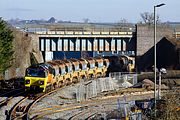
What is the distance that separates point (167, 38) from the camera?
2734 inches

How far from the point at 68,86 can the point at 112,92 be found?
553 cm

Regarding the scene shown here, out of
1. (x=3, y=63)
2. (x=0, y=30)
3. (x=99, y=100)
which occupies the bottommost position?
(x=99, y=100)

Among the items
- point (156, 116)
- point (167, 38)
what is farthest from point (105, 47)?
point (156, 116)

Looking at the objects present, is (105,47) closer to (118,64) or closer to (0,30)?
(118,64)

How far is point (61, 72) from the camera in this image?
46938mm

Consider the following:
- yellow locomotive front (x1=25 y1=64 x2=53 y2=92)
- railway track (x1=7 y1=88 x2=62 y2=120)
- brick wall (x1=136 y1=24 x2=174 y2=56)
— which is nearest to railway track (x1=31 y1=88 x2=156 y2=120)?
railway track (x1=7 y1=88 x2=62 y2=120)

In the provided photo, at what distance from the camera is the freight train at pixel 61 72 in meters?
40.3

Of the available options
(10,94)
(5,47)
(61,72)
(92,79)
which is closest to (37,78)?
(10,94)

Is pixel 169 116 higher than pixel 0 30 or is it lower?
lower

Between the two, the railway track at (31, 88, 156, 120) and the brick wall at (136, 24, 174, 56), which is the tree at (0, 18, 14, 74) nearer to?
the railway track at (31, 88, 156, 120)

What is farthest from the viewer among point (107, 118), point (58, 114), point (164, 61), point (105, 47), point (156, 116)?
point (105, 47)

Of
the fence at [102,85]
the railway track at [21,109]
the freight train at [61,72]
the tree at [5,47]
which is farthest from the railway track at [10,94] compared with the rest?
the fence at [102,85]

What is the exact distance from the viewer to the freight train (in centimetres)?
4031

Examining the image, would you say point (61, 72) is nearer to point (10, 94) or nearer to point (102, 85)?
point (102, 85)
